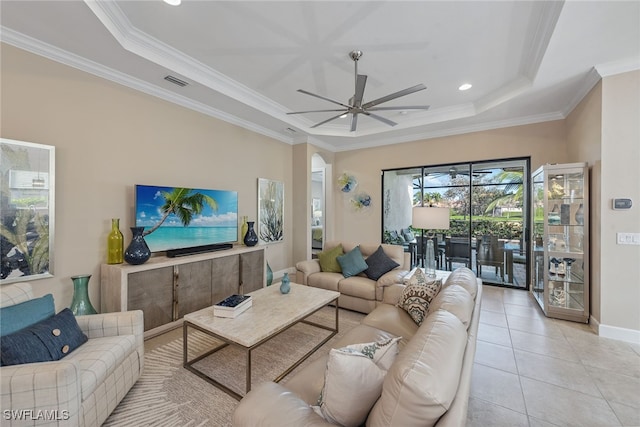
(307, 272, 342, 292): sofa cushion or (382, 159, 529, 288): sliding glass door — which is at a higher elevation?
(382, 159, 529, 288): sliding glass door

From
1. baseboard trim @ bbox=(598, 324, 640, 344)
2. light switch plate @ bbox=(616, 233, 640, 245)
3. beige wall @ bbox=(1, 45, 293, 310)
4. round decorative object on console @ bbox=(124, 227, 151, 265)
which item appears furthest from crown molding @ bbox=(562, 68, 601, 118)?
round decorative object on console @ bbox=(124, 227, 151, 265)

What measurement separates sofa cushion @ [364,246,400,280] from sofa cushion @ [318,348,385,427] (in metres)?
2.50

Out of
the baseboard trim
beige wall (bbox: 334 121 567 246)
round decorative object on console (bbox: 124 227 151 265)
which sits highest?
beige wall (bbox: 334 121 567 246)

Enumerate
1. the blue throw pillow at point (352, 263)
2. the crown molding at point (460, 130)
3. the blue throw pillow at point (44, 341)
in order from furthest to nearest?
the crown molding at point (460, 130), the blue throw pillow at point (352, 263), the blue throw pillow at point (44, 341)

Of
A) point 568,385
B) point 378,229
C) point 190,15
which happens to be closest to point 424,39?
point 190,15

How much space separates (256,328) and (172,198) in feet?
7.33

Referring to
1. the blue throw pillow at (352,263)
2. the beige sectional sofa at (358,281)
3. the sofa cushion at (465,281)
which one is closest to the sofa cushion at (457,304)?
the sofa cushion at (465,281)

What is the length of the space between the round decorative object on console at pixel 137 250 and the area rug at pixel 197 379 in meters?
0.96

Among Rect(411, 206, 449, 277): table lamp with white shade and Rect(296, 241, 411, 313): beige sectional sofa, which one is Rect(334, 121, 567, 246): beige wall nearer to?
Rect(296, 241, 411, 313): beige sectional sofa

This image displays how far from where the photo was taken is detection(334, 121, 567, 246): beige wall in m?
4.22

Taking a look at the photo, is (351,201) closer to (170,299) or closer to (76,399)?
(170,299)

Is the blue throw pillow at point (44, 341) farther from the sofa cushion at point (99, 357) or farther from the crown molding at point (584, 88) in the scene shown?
the crown molding at point (584, 88)

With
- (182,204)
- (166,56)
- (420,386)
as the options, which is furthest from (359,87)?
(182,204)

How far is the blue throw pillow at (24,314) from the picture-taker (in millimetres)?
1506
